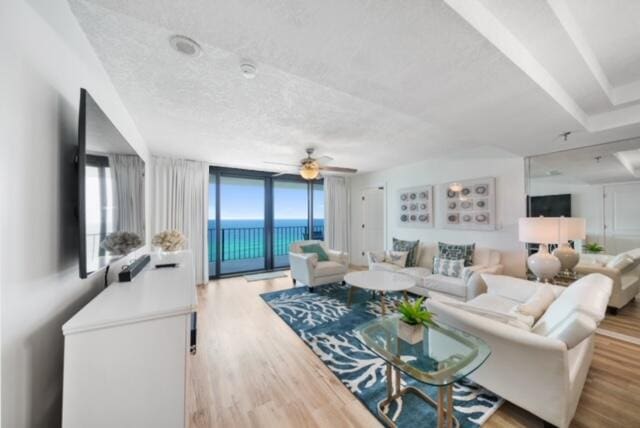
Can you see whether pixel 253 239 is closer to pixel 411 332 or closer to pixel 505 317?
pixel 411 332

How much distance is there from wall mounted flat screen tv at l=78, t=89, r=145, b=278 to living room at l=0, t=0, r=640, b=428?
16mm

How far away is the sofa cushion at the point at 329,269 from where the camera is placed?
3843mm

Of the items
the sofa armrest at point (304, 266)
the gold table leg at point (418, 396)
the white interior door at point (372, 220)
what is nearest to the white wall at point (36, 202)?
the gold table leg at point (418, 396)

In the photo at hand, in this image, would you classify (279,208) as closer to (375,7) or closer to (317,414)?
(317,414)

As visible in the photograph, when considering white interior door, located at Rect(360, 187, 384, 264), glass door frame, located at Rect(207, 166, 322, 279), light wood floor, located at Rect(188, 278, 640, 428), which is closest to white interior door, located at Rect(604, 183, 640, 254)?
light wood floor, located at Rect(188, 278, 640, 428)

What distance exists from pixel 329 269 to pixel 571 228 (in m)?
2.99

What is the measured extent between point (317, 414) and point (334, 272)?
8.23ft

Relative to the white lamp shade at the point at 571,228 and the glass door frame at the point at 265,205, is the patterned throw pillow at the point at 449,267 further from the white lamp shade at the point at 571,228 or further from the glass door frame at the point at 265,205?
the glass door frame at the point at 265,205

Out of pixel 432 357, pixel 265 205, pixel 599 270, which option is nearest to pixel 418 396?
pixel 432 357

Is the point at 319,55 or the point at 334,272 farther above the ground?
the point at 319,55

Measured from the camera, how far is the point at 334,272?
402cm

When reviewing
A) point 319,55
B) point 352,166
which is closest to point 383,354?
point 319,55

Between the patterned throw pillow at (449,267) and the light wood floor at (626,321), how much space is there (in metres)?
1.40

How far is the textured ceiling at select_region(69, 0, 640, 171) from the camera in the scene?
103cm
